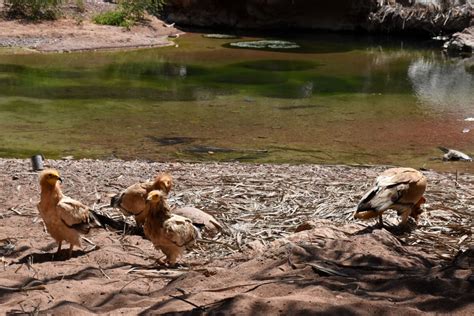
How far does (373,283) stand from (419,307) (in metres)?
0.53

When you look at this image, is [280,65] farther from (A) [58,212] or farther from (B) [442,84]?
(A) [58,212]

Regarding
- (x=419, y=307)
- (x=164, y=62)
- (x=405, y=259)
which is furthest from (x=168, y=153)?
(x=164, y=62)

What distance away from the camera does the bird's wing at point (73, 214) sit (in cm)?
627

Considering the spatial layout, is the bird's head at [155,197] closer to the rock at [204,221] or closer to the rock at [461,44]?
the rock at [204,221]

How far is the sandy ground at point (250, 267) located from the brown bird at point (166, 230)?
17 cm

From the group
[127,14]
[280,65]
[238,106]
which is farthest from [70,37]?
[238,106]

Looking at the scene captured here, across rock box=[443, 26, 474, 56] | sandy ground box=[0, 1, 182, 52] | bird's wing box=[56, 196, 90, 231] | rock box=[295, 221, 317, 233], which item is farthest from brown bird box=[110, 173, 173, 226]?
rock box=[443, 26, 474, 56]

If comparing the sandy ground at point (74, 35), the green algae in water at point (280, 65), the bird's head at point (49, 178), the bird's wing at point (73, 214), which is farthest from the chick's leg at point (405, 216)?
the sandy ground at point (74, 35)

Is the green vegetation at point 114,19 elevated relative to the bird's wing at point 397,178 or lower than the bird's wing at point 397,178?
lower

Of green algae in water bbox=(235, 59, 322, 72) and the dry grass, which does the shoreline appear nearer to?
green algae in water bbox=(235, 59, 322, 72)

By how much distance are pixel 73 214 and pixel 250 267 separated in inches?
65.2

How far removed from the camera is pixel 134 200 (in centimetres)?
700

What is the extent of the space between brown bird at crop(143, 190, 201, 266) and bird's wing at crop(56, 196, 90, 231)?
577 mm

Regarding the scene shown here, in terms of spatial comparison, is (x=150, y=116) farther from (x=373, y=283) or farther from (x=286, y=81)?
(x=373, y=283)
